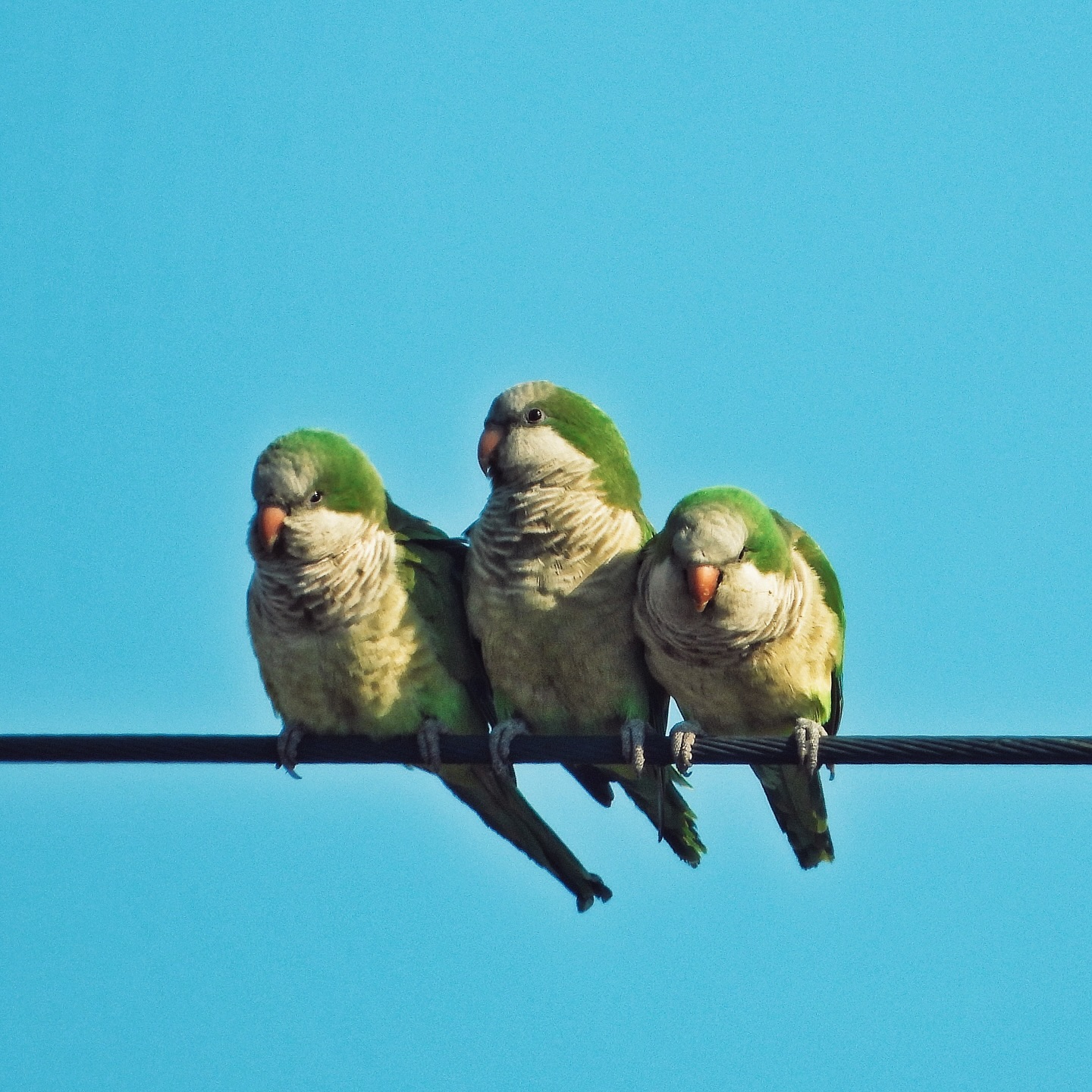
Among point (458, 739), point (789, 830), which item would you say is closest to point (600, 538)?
point (458, 739)

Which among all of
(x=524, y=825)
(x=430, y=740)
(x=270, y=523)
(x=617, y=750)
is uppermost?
(x=270, y=523)

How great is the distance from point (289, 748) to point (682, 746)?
1.79 meters

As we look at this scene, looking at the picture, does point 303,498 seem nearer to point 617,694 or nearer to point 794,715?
point 617,694

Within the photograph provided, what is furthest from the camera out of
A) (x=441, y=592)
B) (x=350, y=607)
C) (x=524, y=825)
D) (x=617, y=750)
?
(x=524, y=825)

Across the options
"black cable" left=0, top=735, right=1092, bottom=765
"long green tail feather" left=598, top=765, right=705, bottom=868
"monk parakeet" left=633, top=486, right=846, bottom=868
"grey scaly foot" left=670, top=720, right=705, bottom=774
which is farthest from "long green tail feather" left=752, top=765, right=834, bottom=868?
"black cable" left=0, top=735, right=1092, bottom=765

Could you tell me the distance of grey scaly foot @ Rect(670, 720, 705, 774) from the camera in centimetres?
638

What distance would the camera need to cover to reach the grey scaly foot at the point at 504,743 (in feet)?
22.3

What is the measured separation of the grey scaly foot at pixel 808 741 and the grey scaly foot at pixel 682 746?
41cm

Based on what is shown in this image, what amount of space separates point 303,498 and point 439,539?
0.81 meters

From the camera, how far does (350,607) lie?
707cm

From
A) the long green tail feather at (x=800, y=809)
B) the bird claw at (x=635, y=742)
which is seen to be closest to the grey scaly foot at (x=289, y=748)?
the bird claw at (x=635, y=742)

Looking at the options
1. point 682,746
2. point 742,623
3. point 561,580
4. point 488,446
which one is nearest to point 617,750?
point 682,746

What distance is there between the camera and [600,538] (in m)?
7.20

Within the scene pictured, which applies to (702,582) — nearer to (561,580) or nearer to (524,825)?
(561,580)
